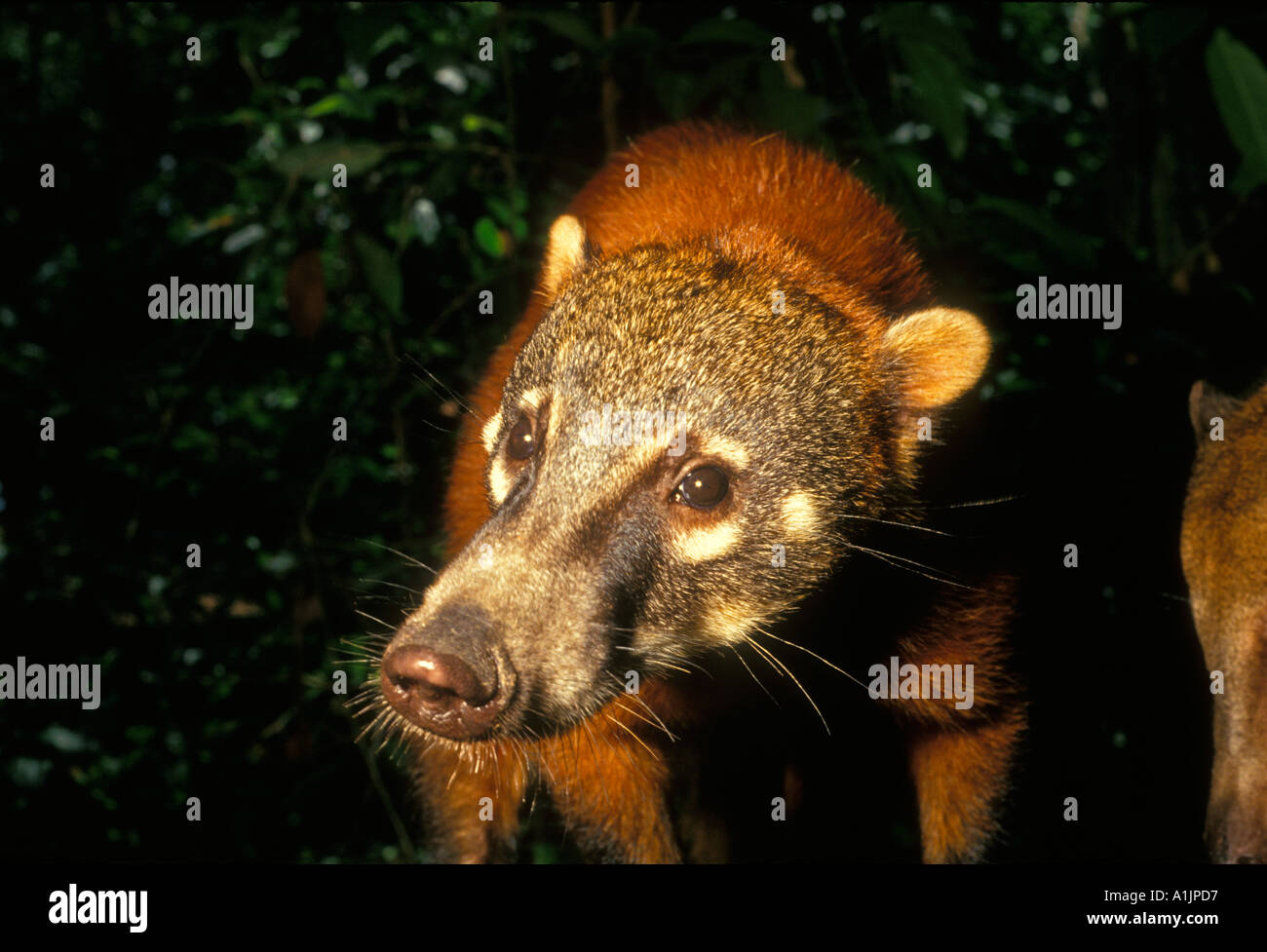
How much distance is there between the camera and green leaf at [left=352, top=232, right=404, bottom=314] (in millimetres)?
3201

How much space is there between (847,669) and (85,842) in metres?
2.56

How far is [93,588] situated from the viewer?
351cm

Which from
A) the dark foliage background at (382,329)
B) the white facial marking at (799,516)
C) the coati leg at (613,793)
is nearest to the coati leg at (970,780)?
the dark foliage background at (382,329)

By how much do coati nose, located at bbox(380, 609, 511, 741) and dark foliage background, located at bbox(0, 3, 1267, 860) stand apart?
3.96 ft

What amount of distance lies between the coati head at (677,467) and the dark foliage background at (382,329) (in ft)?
2.67

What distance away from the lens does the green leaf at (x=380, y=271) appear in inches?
126

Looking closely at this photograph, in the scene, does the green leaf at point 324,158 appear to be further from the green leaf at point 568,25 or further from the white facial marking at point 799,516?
the white facial marking at point 799,516

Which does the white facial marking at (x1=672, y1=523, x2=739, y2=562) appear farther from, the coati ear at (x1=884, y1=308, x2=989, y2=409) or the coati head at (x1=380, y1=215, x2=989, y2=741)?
the coati ear at (x1=884, y1=308, x2=989, y2=409)

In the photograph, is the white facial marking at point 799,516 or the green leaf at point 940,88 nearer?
the white facial marking at point 799,516

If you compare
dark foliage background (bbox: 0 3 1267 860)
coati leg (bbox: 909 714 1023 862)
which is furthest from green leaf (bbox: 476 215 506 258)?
coati leg (bbox: 909 714 1023 862)

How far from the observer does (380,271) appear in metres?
3.29
